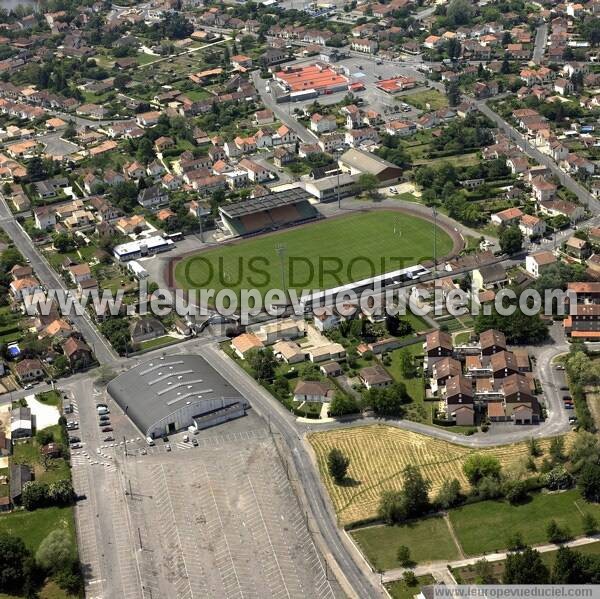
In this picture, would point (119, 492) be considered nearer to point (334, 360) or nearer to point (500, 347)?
point (334, 360)

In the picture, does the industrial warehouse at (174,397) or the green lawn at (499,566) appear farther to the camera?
the industrial warehouse at (174,397)

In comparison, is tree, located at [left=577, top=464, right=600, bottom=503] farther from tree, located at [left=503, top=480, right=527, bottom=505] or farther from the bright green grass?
tree, located at [left=503, top=480, right=527, bottom=505]

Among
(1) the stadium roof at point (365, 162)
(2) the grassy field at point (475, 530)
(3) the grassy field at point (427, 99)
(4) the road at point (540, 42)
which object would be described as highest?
(2) the grassy field at point (475, 530)

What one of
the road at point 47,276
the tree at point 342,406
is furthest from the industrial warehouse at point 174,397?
the tree at point 342,406

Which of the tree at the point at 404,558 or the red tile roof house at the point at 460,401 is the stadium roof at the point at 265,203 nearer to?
the red tile roof house at the point at 460,401

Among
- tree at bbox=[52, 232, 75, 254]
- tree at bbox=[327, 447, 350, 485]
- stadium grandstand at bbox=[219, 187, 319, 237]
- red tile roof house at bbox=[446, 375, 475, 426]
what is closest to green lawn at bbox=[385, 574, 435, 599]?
tree at bbox=[327, 447, 350, 485]

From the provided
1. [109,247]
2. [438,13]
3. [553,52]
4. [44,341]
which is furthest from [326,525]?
[438,13]
